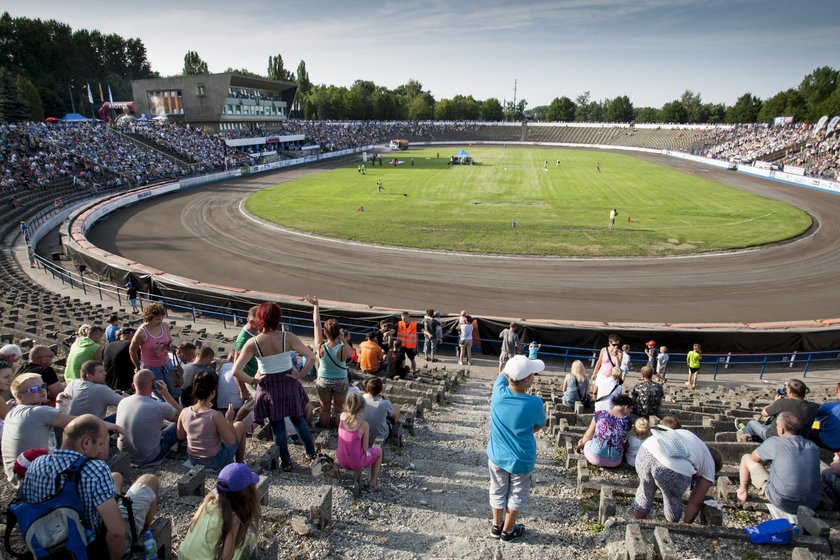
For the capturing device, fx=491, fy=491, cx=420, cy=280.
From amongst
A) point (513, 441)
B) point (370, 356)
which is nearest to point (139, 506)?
point (513, 441)

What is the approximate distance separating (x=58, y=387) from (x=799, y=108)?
139m

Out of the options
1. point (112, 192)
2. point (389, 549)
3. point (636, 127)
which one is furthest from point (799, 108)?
point (389, 549)

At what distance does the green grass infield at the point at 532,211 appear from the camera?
29.8m

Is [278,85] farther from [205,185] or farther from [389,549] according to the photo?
[389,549]

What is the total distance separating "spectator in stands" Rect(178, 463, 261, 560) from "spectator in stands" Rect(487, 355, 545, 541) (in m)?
2.53

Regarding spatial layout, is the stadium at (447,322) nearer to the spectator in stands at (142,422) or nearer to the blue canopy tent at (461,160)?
the spectator in stands at (142,422)

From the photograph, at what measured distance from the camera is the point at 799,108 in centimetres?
10738

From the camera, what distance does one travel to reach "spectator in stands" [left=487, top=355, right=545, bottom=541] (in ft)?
16.4

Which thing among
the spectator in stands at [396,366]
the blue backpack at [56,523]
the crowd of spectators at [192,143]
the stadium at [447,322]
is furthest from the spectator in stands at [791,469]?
the crowd of spectators at [192,143]

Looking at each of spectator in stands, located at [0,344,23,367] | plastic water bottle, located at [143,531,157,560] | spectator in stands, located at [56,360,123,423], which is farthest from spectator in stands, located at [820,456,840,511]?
spectator in stands, located at [0,344,23,367]

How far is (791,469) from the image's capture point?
534 centimetres

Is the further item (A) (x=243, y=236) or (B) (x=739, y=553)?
(A) (x=243, y=236)

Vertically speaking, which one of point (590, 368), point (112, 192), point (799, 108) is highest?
point (799, 108)

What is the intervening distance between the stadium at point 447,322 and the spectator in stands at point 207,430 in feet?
0.16
